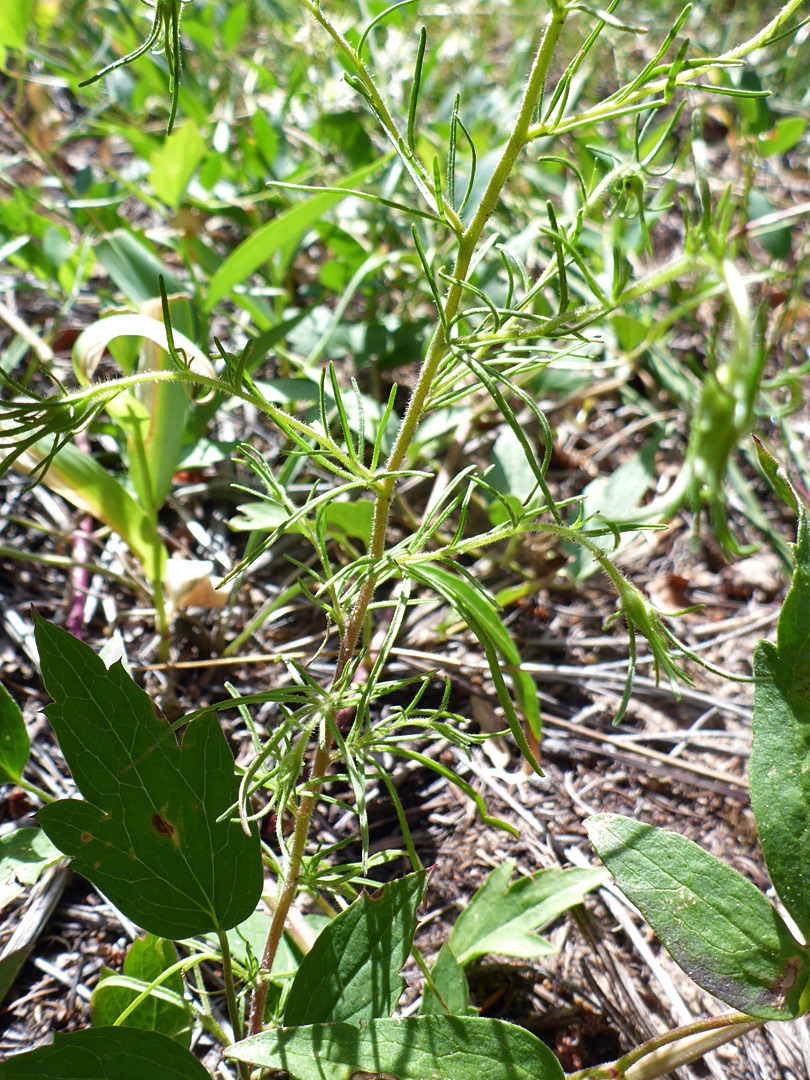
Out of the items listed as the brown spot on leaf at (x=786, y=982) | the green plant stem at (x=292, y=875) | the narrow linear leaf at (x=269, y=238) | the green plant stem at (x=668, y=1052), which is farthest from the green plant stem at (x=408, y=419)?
the narrow linear leaf at (x=269, y=238)

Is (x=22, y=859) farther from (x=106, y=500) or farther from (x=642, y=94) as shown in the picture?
(x=642, y=94)

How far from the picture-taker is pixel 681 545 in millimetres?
1800

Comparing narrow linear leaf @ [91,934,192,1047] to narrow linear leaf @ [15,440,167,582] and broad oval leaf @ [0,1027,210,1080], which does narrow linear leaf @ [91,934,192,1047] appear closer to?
broad oval leaf @ [0,1027,210,1080]

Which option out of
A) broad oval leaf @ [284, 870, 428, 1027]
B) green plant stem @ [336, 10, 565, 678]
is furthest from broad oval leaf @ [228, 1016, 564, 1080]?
green plant stem @ [336, 10, 565, 678]

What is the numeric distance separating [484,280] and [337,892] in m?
1.35

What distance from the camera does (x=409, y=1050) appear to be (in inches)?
30.2

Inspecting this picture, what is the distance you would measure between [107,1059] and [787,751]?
0.76 metres

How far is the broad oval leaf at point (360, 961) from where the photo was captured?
801 millimetres

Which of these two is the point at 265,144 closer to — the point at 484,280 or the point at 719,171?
the point at 484,280

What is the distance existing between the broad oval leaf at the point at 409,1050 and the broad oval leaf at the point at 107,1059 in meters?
0.08

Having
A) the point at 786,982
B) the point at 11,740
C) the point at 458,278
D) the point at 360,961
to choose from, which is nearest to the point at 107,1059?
the point at 360,961

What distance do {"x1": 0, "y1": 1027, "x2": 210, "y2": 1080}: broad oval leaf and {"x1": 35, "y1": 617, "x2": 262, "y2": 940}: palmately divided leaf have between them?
0.10 meters

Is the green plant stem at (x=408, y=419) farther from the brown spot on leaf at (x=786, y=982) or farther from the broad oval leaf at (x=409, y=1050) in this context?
the brown spot on leaf at (x=786, y=982)

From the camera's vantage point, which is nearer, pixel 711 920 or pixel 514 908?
pixel 711 920
